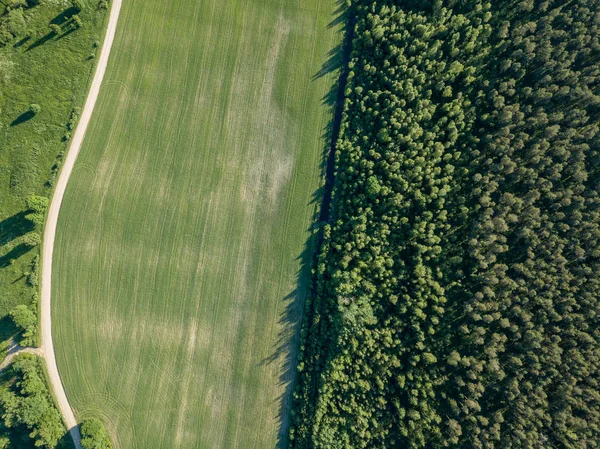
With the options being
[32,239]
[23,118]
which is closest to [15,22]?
[23,118]

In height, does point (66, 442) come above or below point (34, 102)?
below

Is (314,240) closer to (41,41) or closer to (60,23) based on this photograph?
(60,23)

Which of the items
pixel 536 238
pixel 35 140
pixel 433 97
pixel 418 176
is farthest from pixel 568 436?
pixel 35 140

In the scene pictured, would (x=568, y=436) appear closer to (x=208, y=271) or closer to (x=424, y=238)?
(x=424, y=238)

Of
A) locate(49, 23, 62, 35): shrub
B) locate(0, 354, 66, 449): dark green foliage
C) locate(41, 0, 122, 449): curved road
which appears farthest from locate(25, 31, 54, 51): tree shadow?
locate(0, 354, 66, 449): dark green foliage

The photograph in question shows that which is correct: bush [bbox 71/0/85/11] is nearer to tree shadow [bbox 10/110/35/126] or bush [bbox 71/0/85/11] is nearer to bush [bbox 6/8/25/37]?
bush [bbox 6/8/25/37]

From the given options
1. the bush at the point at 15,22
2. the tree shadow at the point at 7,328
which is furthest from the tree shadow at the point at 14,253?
the bush at the point at 15,22

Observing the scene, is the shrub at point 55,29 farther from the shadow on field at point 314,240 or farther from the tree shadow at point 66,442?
the tree shadow at point 66,442
